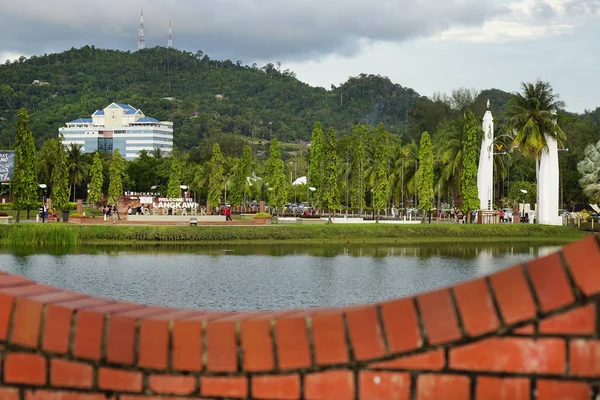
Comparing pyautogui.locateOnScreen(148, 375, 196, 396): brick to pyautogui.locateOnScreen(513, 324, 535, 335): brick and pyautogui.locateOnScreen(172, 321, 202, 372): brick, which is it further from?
pyautogui.locateOnScreen(513, 324, 535, 335): brick

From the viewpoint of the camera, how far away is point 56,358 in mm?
2846

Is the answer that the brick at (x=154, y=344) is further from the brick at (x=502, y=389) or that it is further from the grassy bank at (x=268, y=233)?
the grassy bank at (x=268, y=233)

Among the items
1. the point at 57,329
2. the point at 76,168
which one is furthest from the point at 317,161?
the point at 57,329

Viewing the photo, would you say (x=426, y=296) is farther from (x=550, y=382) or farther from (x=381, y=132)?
(x=381, y=132)

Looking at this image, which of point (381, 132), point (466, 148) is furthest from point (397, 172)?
point (466, 148)

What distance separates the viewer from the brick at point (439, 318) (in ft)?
8.52

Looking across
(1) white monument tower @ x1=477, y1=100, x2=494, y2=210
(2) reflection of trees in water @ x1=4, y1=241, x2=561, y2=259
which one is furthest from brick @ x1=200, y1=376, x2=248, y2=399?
(1) white monument tower @ x1=477, y1=100, x2=494, y2=210

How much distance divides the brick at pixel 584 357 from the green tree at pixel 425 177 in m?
51.3

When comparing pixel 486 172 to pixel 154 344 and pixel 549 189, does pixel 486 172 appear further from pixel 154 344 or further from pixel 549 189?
pixel 154 344

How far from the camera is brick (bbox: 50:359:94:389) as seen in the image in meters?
2.84

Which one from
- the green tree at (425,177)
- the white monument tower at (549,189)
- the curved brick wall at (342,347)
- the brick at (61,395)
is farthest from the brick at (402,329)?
the white monument tower at (549,189)

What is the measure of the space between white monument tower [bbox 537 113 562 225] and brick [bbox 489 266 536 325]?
5397 cm

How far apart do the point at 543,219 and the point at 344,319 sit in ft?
179

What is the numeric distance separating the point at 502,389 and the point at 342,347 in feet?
1.61
